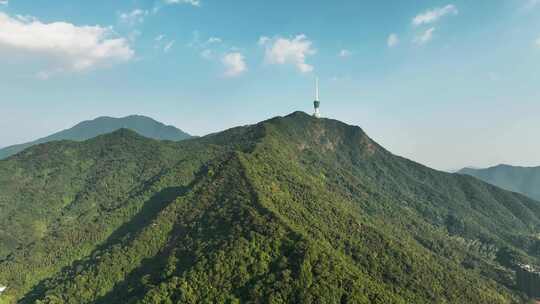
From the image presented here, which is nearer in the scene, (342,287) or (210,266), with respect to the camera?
(342,287)

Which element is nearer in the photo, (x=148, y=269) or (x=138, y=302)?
(x=138, y=302)

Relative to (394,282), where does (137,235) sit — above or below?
above

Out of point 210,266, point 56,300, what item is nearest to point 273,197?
point 210,266

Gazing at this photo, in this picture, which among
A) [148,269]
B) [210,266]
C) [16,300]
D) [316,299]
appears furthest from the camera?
[16,300]

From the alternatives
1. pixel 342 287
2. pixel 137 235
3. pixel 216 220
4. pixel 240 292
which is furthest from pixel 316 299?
pixel 137 235

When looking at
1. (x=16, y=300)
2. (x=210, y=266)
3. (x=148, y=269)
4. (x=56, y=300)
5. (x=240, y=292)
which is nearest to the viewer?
(x=240, y=292)

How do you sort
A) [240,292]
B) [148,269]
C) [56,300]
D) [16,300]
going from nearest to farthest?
[240,292], [56,300], [148,269], [16,300]

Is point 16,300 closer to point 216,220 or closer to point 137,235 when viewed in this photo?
point 137,235

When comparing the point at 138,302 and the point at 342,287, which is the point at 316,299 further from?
the point at 138,302

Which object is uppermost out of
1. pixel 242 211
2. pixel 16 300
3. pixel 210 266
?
pixel 242 211
